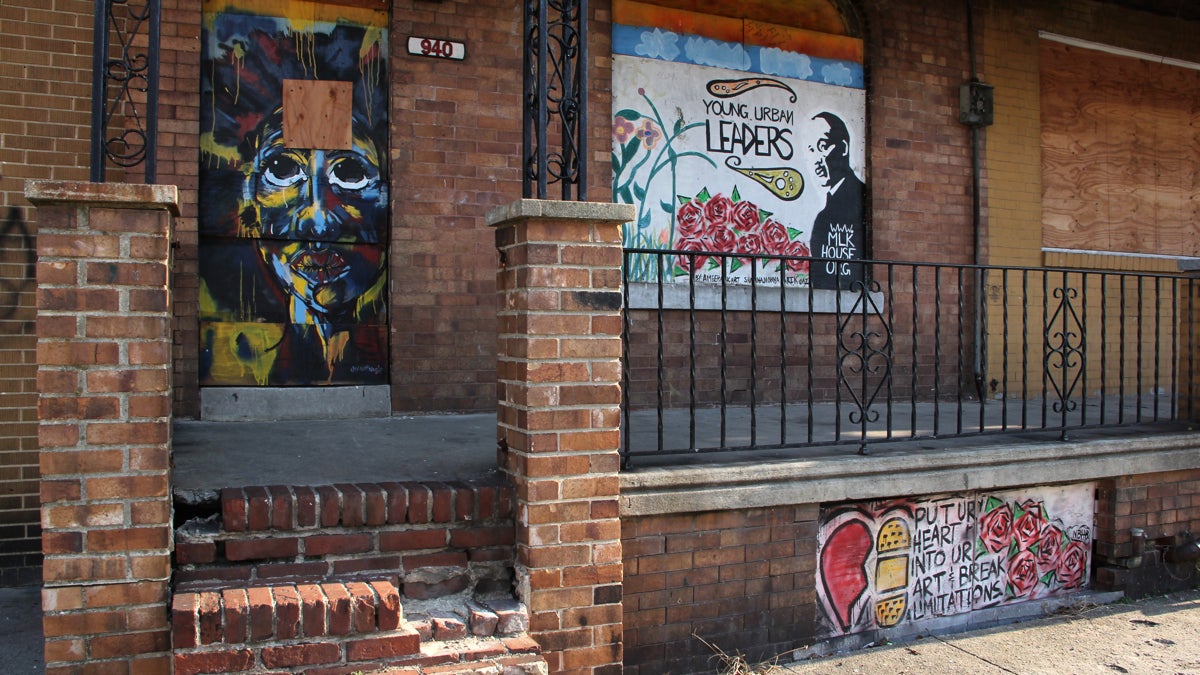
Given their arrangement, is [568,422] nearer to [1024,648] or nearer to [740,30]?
[1024,648]

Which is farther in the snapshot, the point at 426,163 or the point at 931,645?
the point at 426,163

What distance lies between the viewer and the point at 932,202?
25.0 feet

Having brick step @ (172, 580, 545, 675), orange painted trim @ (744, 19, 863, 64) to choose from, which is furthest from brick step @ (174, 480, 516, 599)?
orange painted trim @ (744, 19, 863, 64)

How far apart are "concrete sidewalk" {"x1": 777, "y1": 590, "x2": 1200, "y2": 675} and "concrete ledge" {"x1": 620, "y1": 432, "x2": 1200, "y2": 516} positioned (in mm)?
751

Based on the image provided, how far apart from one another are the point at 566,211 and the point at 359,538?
1438 millimetres

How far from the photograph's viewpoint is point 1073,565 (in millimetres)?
5270

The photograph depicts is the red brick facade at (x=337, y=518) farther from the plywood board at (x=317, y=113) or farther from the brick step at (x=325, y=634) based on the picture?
the plywood board at (x=317, y=113)

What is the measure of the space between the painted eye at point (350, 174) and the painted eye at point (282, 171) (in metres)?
0.21

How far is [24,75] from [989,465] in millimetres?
5654

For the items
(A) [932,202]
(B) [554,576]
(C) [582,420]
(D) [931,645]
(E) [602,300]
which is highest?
(A) [932,202]

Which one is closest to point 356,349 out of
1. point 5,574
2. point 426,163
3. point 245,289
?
point 245,289

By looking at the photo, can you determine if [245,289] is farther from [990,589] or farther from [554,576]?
[990,589]

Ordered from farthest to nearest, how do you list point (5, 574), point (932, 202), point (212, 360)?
point (932, 202)
point (212, 360)
point (5, 574)

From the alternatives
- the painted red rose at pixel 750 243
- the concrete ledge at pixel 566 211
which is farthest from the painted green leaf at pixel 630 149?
the concrete ledge at pixel 566 211
